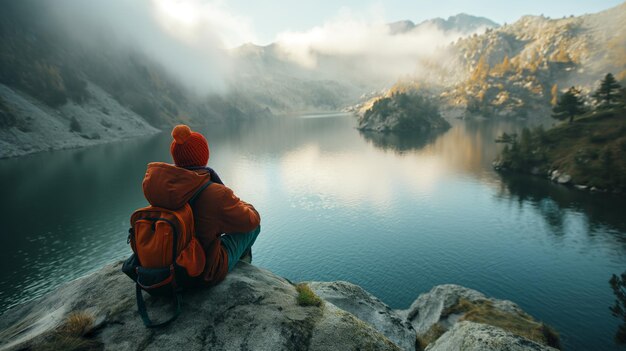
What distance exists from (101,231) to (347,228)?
47.5 metres

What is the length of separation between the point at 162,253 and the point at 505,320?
30.4 meters

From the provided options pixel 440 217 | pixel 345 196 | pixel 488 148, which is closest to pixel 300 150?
pixel 345 196

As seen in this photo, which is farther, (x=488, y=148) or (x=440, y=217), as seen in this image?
(x=488, y=148)

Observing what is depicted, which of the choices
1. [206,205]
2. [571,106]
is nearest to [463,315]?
[206,205]

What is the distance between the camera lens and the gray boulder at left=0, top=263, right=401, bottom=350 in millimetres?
7035

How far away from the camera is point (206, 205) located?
7934 mm

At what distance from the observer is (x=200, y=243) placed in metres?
7.99

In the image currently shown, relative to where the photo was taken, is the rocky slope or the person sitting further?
the rocky slope

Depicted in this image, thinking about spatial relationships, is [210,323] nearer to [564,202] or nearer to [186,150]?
[186,150]

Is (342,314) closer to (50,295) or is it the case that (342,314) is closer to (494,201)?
(50,295)

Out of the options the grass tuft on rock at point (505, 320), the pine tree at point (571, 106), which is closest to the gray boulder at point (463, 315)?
the grass tuft on rock at point (505, 320)

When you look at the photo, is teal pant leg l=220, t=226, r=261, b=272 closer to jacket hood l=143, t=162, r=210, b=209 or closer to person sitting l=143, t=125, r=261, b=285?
person sitting l=143, t=125, r=261, b=285

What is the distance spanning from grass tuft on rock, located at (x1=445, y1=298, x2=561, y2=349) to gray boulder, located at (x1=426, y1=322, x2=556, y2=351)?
51.7 ft

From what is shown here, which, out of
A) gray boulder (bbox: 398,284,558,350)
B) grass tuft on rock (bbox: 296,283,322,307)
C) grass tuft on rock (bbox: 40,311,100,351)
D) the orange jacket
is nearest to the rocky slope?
gray boulder (bbox: 398,284,558,350)
